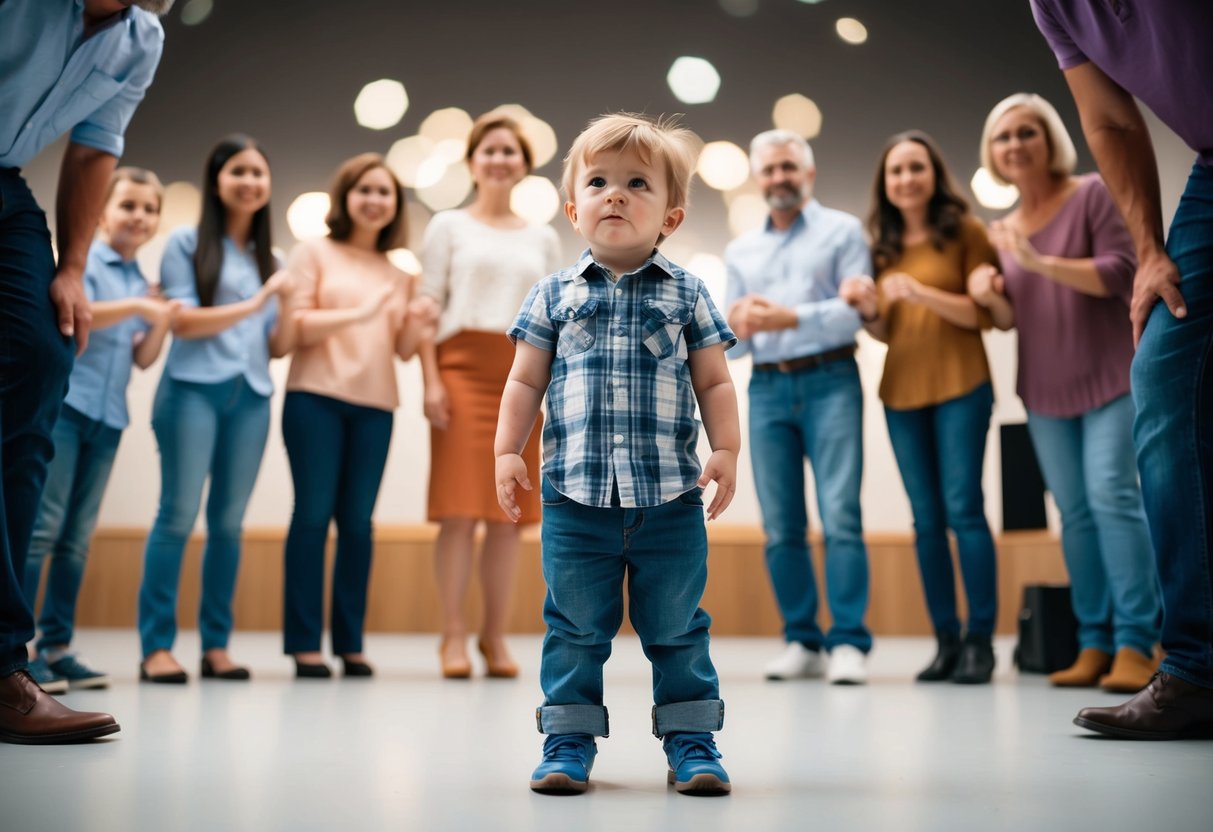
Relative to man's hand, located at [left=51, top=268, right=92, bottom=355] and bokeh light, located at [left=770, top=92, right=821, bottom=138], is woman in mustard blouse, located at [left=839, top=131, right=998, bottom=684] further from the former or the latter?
bokeh light, located at [left=770, top=92, right=821, bottom=138]

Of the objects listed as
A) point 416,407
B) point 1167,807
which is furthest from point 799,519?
point 416,407

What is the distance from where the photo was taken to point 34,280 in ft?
5.35

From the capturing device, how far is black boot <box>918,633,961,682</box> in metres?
2.71

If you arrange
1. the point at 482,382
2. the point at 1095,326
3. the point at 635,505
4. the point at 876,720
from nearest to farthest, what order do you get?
the point at 635,505 → the point at 876,720 → the point at 1095,326 → the point at 482,382

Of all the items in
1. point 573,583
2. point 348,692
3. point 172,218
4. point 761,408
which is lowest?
point 348,692

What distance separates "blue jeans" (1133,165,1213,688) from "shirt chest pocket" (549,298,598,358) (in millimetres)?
826

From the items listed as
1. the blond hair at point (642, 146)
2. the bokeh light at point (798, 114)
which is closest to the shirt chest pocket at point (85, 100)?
the blond hair at point (642, 146)

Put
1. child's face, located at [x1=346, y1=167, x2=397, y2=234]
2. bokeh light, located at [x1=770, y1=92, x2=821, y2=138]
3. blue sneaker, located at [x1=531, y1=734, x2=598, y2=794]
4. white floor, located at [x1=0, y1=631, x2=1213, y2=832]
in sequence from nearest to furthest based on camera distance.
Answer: white floor, located at [x1=0, y1=631, x2=1213, y2=832] → blue sneaker, located at [x1=531, y1=734, x2=598, y2=794] → child's face, located at [x1=346, y1=167, x2=397, y2=234] → bokeh light, located at [x1=770, y1=92, x2=821, y2=138]

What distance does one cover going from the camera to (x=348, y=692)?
2377 millimetres

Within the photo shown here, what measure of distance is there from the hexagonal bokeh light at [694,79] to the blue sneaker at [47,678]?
3.68m

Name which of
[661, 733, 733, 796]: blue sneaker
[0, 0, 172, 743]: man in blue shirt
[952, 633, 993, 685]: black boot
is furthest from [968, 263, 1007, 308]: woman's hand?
[0, 0, 172, 743]: man in blue shirt

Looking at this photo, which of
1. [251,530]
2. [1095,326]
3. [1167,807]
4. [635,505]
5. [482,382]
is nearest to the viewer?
[1167,807]

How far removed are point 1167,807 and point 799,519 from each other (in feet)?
5.44

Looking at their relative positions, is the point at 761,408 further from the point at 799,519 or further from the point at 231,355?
the point at 231,355
